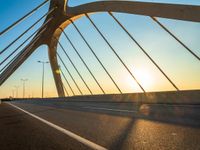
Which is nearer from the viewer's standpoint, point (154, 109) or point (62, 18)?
point (154, 109)

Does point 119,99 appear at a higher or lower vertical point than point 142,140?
lower

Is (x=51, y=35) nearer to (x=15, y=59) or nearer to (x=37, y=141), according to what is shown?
(x=15, y=59)

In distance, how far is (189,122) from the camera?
798 centimetres

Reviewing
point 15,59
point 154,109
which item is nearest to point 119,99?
point 154,109

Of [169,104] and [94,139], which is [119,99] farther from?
[94,139]

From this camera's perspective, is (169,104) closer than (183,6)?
Yes

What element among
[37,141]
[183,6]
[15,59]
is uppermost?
[183,6]

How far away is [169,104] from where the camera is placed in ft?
31.3

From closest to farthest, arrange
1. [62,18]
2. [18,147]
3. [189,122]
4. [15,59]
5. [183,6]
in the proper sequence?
[18,147]
[189,122]
[183,6]
[15,59]
[62,18]

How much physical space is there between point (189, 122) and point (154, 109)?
97.3 inches

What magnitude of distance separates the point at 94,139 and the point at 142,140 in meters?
0.85

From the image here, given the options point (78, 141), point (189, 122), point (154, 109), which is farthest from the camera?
point (154, 109)

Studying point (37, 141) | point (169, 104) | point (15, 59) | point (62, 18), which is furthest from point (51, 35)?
point (37, 141)

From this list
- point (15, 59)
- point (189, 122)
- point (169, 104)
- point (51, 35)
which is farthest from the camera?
point (51, 35)
